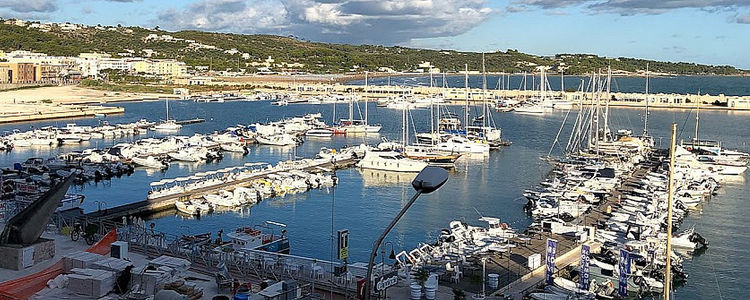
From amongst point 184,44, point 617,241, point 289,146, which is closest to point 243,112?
point 289,146

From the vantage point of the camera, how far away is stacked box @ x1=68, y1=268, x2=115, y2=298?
9541 mm

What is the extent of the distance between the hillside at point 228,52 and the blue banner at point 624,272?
11961 cm

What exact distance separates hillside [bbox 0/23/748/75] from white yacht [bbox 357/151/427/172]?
9870 centimetres

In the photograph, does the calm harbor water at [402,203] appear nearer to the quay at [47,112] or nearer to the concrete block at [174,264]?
the concrete block at [174,264]

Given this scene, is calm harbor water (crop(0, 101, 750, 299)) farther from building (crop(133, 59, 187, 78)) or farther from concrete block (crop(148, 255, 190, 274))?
building (crop(133, 59, 187, 78))

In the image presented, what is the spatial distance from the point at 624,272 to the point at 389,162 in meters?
20.1

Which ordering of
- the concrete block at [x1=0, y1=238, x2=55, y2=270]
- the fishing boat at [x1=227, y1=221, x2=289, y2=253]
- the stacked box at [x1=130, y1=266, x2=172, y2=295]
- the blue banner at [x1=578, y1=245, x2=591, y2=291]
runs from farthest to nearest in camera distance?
the fishing boat at [x1=227, y1=221, x2=289, y2=253] → the blue banner at [x1=578, y1=245, x2=591, y2=291] → the concrete block at [x1=0, y1=238, x2=55, y2=270] → the stacked box at [x1=130, y1=266, x2=172, y2=295]

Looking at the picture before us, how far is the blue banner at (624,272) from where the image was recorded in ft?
47.6

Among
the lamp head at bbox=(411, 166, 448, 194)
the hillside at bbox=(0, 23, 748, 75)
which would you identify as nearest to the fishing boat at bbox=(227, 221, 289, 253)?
the lamp head at bbox=(411, 166, 448, 194)

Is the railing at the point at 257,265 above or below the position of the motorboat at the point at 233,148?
above

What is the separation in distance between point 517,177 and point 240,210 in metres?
13.3

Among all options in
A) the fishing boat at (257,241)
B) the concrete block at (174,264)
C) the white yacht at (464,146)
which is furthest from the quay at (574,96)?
the concrete block at (174,264)

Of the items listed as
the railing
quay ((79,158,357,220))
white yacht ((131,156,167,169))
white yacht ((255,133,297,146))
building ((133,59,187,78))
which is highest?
building ((133,59,187,78))

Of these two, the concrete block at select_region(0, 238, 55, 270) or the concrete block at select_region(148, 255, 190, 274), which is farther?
the concrete block at select_region(0, 238, 55, 270)
